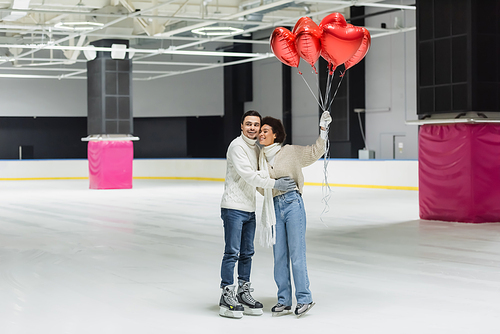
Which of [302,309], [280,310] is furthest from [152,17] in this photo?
[302,309]

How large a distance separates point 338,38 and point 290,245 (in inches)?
98.2

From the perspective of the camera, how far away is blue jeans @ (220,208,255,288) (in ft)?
16.7

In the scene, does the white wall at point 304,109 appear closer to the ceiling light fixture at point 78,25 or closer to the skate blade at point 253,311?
the ceiling light fixture at point 78,25

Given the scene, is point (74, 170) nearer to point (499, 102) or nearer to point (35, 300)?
point (499, 102)

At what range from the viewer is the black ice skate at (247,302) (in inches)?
203

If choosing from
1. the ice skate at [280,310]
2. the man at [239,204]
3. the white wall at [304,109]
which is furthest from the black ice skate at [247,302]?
the white wall at [304,109]

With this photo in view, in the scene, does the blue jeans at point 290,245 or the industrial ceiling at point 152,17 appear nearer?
the blue jeans at point 290,245

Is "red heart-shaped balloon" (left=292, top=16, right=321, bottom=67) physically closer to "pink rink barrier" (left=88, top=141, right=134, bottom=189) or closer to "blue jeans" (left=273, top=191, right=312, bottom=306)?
"blue jeans" (left=273, top=191, right=312, bottom=306)

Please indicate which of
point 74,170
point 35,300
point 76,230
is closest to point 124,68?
point 74,170

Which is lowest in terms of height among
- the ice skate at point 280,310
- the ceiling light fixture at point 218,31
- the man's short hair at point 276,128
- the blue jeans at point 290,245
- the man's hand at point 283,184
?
the ice skate at point 280,310

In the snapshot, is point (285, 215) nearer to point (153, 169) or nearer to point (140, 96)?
point (153, 169)

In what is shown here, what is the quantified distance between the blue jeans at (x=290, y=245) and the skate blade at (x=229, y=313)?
367 millimetres

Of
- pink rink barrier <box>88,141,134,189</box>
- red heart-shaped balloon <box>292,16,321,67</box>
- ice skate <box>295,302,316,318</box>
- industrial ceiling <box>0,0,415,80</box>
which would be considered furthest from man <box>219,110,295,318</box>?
pink rink barrier <box>88,141,134,189</box>

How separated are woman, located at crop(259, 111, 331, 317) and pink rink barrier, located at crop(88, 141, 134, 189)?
16.5m
